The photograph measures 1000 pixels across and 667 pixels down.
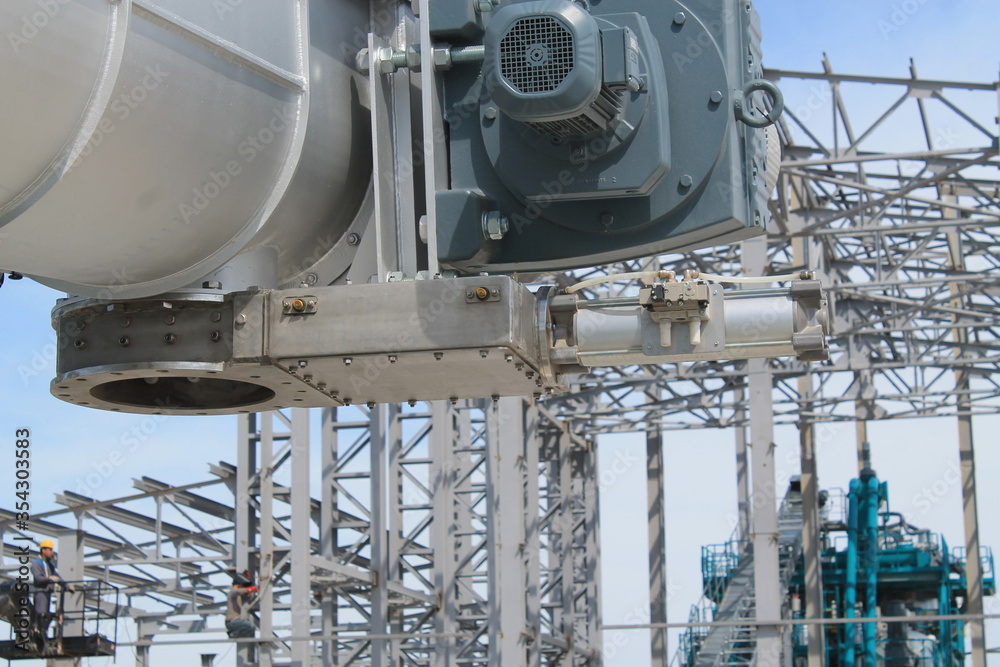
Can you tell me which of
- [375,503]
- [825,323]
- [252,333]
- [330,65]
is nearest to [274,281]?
[252,333]

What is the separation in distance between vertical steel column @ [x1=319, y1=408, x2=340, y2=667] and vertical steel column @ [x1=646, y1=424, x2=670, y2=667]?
1299 cm

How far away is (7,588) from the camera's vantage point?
1780 cm

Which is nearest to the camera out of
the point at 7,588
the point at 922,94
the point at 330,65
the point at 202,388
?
the point at 330,65

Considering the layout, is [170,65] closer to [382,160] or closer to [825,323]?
[382,160]

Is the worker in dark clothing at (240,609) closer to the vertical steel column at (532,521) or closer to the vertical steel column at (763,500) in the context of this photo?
the vertical steel column at (532,521)

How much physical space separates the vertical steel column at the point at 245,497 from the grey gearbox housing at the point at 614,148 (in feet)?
51.3

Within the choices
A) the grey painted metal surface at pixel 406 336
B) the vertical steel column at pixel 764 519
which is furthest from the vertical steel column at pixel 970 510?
the grey painted metal surface at pixel 406 336

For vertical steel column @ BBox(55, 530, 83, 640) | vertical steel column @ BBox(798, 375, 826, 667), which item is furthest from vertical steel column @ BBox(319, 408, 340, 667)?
vertical steel column @ BBox(798, 375, 826, 667)

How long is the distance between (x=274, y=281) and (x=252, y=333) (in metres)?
0.41

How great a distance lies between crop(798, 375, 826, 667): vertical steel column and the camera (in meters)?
32.1

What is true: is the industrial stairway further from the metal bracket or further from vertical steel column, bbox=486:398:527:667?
the metal bracket

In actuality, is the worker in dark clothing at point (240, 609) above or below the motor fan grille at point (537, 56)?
below

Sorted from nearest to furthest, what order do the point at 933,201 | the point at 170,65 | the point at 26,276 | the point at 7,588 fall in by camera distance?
the point at 170,65 → the point at 26,276 → the point at 7,588 → the point at 933,201

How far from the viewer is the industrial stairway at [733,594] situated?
104 feet
